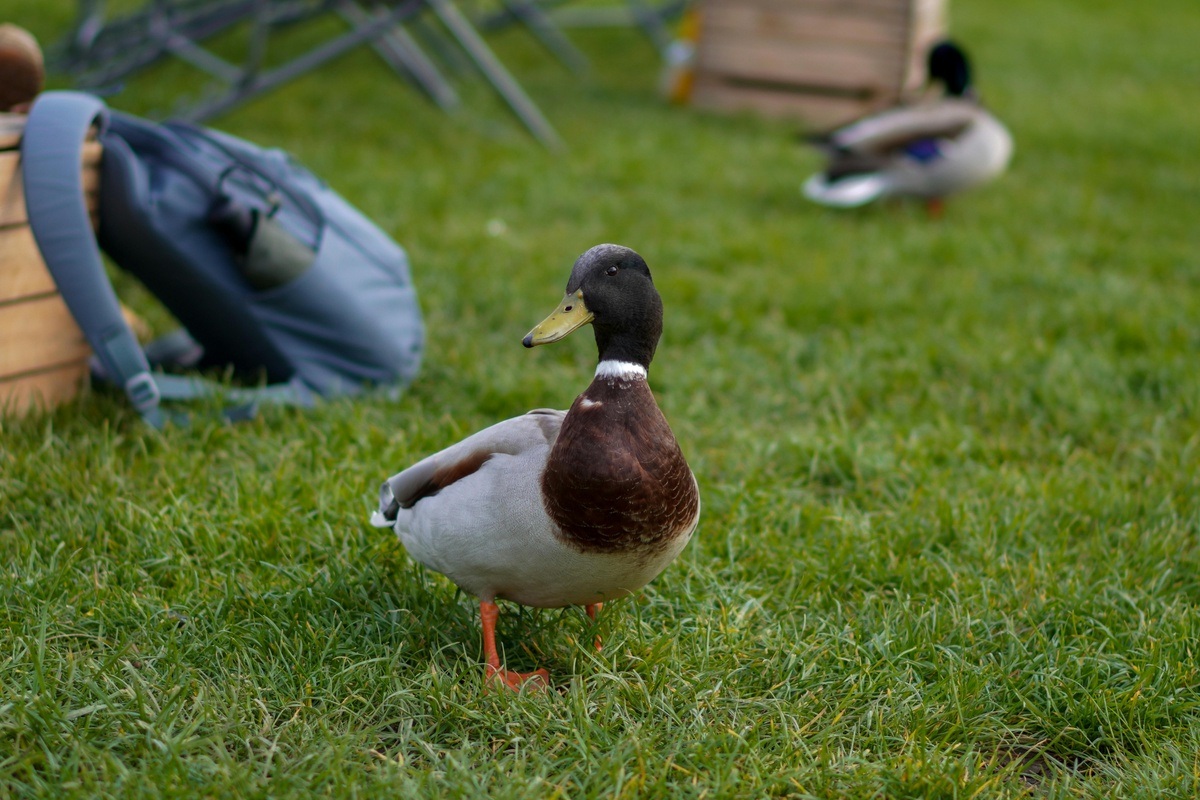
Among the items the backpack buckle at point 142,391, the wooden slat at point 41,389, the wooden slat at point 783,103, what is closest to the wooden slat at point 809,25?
the wooden slat at point 783,103

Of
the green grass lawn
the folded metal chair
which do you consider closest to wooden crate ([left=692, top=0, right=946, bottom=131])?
the folded metal chair

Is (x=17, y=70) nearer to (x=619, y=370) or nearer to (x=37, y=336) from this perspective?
(x=37, y=336)

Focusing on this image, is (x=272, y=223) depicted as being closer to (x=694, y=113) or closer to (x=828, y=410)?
(x=828, y=410)

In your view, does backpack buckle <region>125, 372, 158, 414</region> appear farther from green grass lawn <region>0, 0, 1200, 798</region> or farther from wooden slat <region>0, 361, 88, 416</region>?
wooden slat <region>0, 361, 88, 416</region>

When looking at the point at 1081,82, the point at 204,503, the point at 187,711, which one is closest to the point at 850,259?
the point at 204,503

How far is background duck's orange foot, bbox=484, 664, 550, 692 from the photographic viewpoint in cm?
199

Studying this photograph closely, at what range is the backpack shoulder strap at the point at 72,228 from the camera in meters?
2.63

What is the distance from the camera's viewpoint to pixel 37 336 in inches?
113

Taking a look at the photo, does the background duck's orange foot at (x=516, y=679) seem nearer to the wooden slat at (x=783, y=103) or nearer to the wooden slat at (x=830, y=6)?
the wooden slat at (x=783, y=103)

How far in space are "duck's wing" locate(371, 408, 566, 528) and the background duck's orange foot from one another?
0.35 m

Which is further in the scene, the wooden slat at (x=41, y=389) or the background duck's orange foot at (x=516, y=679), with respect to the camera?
the wooden slat at (x=41, y=389)

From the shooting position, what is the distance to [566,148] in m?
6.59

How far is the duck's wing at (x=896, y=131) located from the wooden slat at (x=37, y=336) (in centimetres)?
387

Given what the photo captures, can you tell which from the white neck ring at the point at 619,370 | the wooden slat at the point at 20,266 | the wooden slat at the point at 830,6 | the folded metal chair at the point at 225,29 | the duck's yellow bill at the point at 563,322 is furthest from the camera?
the wooden slat at the point at 830,6
